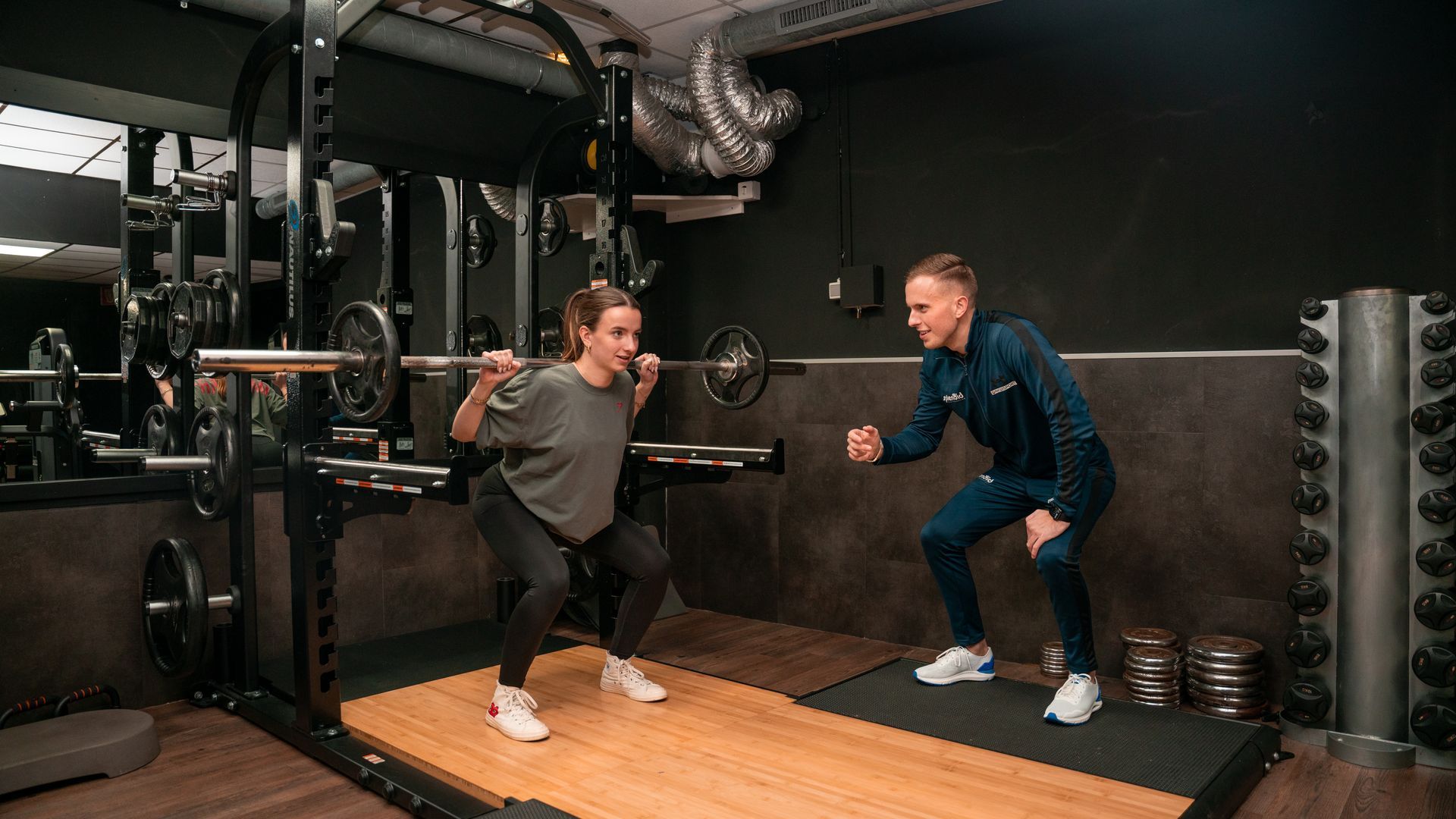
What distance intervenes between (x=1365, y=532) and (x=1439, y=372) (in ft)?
1.74

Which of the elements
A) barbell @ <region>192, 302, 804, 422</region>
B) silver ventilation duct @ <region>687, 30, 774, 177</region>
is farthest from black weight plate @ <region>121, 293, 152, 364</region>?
silver ventilation duct @ <region>687, 30, 774, 177</region>

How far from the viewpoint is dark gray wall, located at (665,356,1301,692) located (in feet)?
11.8

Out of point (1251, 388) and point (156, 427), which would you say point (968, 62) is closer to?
point (1251, 388)

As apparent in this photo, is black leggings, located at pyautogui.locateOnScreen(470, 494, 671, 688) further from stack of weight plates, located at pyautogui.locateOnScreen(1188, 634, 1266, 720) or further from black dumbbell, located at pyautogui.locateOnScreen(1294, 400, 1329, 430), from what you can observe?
black dumbbell, located at pyautogui.locateOnScreen(1294, 400, 1329, 430)

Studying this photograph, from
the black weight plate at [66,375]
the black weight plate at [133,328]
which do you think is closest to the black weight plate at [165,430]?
the black weight plate at [133,328]

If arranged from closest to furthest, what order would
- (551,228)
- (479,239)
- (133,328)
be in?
1. (133,328)
2. (551,228)
3. (479,239)

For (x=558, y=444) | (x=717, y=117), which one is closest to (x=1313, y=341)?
(x=558, y=444)

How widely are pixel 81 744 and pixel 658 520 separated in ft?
9.92

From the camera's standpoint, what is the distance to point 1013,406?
10.4ft

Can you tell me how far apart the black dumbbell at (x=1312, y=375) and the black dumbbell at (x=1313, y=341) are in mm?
44

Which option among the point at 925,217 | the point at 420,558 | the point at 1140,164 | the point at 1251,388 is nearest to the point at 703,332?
the point at 925,217

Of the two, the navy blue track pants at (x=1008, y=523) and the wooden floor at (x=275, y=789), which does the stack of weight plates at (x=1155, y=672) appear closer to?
the wooden floor at (x=275, y=789)

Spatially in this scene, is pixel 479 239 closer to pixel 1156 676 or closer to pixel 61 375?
pixel 61 375

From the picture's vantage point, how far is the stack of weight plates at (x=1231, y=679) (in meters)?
3.41
